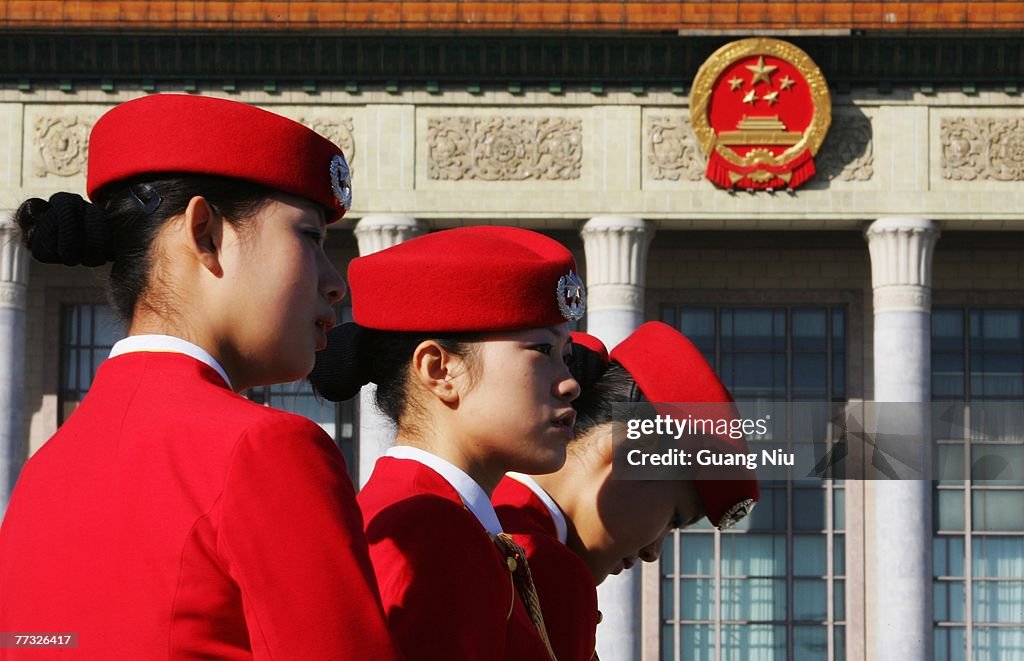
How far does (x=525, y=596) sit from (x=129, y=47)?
21.6m

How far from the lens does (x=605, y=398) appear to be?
452 centimetres

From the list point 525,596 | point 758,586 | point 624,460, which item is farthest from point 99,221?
point 758,586

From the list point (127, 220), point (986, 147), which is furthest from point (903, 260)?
point (127, 220)

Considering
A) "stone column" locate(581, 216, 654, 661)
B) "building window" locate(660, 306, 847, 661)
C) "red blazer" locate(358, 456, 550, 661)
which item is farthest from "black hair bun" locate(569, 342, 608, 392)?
"building window" locate(660, 306, 847, 661)

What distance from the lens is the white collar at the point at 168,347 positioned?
2439 mm

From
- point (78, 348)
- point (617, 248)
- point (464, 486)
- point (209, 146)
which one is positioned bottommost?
point (464, 486)

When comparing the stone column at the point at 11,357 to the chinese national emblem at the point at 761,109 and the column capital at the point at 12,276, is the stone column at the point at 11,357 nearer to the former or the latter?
the column capital at the point at 12,276

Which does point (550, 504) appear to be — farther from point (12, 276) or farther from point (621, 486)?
point (12, 276)

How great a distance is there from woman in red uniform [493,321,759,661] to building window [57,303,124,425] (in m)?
22.3

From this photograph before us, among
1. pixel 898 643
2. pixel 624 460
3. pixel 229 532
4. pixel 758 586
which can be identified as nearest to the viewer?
pixel 229 532

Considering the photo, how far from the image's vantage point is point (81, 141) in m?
24.0

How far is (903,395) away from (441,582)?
21.0 metres

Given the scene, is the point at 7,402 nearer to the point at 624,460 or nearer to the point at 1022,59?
the point at 1022,59

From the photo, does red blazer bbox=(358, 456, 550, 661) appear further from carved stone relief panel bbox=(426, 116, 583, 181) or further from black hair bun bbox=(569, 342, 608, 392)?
carved stone relief panel bbox=(426, 116, 583, 181)
